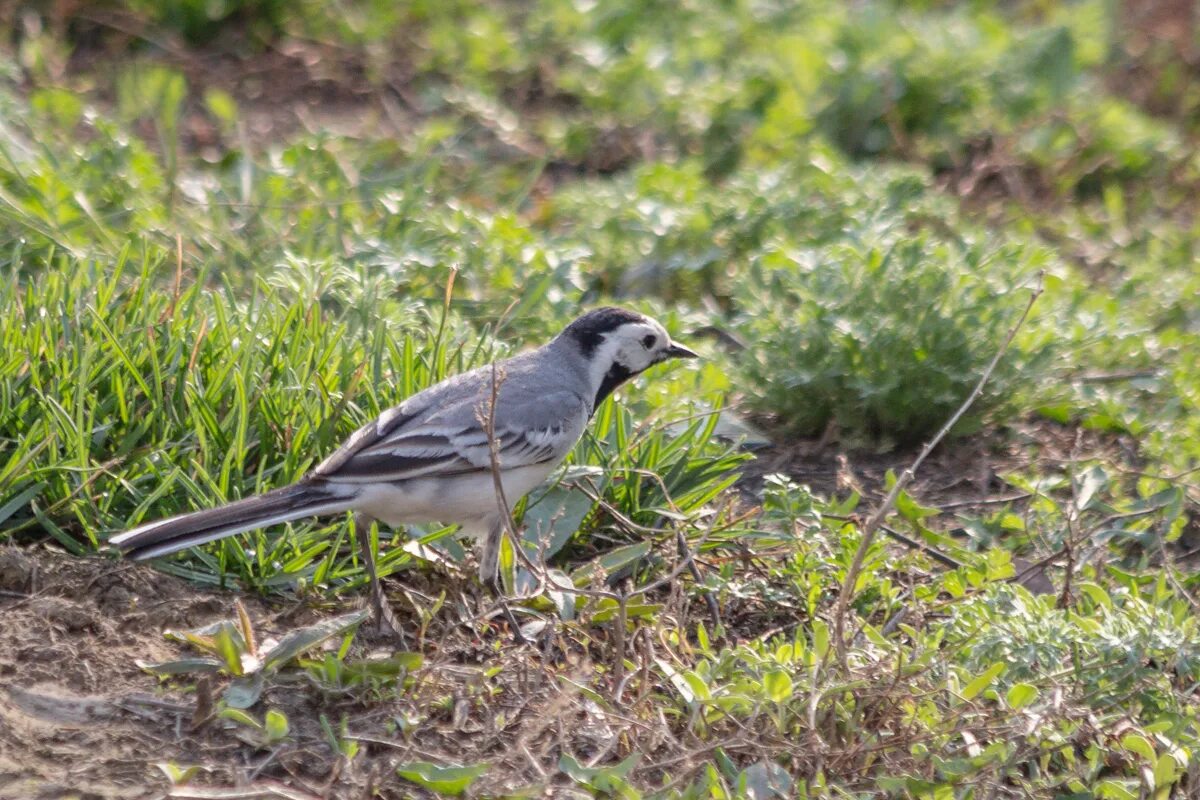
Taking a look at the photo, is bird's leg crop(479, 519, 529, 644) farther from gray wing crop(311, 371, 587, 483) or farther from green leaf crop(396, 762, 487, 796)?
green leaf crop(396, 762, 487, 796)

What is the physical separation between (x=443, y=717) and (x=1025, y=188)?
5386 mm

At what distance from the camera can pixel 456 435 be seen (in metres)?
4.15

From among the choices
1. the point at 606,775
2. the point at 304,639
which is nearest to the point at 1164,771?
the point at 606,775

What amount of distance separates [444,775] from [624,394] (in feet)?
7.31

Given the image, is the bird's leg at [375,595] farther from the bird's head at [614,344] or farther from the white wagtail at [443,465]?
the bird's head at [614,344]

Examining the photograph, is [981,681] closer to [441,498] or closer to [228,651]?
[441,498]

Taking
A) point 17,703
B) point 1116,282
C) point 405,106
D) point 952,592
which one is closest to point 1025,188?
point 1116,282

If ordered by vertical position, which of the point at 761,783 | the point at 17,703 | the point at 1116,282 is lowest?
the point at 1116,282

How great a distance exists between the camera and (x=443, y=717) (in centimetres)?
378

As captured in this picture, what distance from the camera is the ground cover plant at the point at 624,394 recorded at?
3.65m

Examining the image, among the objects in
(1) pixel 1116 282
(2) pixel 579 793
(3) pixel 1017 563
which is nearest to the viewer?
(2) pixel 579 793

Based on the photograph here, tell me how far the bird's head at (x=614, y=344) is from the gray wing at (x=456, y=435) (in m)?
0.27

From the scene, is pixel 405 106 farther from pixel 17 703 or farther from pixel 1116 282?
pixel 17 703

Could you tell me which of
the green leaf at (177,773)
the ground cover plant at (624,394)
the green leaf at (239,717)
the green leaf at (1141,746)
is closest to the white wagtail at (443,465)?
the ground cover plant at (624,394)
